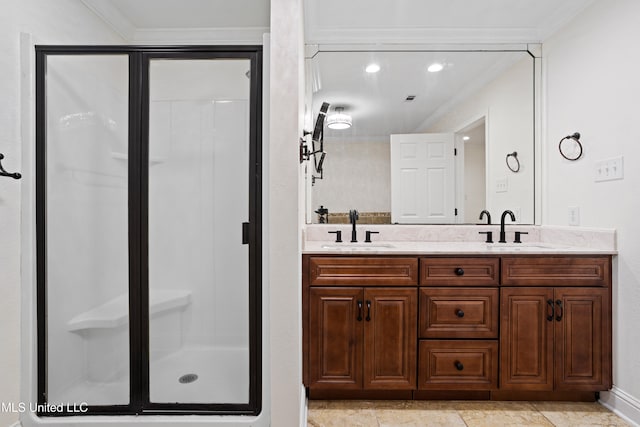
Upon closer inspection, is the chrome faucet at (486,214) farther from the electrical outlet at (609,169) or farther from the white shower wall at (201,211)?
the white shower wall at (201,211)

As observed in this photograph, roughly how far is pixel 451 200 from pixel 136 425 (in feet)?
7.49

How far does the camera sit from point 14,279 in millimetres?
1531

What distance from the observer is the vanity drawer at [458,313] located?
180 centimetres

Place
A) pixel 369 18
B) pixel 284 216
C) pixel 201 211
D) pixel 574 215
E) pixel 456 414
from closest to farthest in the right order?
pixel 284 216, pixel 456 414, pixel 201 211, pixel 574 215, pixel 369 18

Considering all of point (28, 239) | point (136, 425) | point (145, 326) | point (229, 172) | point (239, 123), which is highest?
point (239, 123)

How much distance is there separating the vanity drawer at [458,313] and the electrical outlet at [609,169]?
2.86 ft

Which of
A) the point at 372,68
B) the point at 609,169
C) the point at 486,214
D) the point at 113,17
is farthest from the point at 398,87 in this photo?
the point at 113,17

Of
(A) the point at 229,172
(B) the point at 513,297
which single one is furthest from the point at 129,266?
(B) the point at 513,297

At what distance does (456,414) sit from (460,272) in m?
0.73

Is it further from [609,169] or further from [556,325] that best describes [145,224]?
[609,169]

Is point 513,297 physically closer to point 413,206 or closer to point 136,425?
point 413,206

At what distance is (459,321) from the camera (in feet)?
5.91

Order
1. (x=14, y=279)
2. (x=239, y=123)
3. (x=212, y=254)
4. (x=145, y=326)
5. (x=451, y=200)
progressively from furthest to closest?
(x=451, y=200), (x=212, y=254), (x=239, y=123), (x=145, y=326), (x=14, y=279)

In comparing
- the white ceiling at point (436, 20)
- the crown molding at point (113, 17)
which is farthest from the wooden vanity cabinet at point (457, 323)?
the crown molding at point (113, 17)
